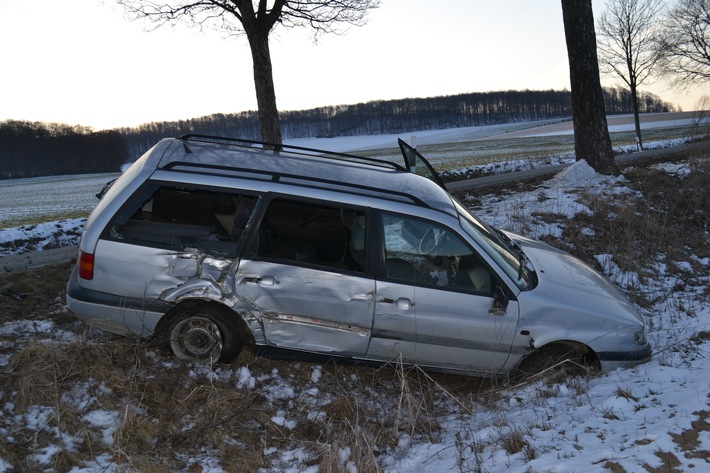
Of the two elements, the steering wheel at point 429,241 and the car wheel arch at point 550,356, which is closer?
the steering wheel at point 429,241

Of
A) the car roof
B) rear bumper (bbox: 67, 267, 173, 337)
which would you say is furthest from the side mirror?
rear bumper (bbox: 67, 267, 173, 337)

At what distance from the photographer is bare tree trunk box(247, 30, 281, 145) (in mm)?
12398

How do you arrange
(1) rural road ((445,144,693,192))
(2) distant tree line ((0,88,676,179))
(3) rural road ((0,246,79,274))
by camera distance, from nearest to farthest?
(3) rural road ((0,246,79,274))
(1) rural road ((445,144,693,192))
(2) distant tree line ((0,88,676,179))

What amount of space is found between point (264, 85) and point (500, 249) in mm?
8369

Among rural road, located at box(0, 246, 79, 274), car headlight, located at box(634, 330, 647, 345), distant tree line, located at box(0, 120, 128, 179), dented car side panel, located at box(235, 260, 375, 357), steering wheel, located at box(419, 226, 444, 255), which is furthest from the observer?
distant tree line, located at box(0, 120, 128, 179)

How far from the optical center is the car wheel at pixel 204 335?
16.1ft

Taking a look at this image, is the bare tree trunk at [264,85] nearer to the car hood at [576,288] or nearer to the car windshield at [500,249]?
the car windshield at [500,249]

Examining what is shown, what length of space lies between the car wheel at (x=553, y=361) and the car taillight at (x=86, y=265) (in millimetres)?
3600

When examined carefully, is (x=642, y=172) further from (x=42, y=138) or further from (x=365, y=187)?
(x=42, y=138)

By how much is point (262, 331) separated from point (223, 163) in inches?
58.9

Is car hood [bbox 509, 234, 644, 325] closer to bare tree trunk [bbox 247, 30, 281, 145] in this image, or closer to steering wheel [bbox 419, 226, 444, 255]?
steering wheel [bbox 419, 226, 444, 255]

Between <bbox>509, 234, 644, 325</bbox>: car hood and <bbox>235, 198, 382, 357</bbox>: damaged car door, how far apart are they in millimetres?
1509

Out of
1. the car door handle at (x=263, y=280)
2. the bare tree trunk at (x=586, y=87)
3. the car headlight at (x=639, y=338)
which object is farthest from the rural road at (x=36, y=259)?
the bare tree trunk at (x=586, y=87)

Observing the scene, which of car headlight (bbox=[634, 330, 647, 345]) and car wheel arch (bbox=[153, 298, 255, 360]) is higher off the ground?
car wheel arch (bbox=[153, 298, 255, 360])
